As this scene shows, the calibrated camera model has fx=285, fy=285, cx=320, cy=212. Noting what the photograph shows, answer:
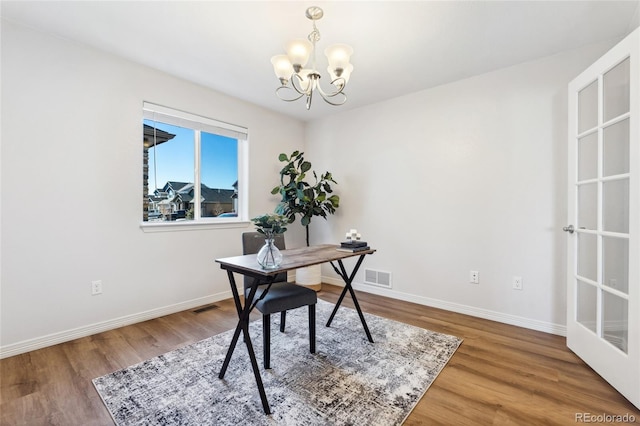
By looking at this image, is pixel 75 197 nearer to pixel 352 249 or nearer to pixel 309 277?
pixel 352 249

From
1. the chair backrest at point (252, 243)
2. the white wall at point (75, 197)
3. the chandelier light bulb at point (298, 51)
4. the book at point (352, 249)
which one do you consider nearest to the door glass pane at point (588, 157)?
the book at point (352, 249)

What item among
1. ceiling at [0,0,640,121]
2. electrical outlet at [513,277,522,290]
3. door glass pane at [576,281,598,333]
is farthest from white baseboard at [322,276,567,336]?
ceiling at [0,0,640,121]

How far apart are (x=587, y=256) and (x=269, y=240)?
2.25 metres

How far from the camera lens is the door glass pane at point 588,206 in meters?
1.99

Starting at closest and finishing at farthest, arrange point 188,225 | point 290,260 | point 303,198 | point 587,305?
point 290,260, point 587,305, point 188,225, point 303,198

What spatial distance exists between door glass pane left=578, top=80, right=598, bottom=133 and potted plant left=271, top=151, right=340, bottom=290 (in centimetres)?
A: 247

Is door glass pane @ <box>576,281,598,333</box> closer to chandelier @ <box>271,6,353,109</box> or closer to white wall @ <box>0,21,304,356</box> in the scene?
chandelier @ <box>271,6,353,109</box>

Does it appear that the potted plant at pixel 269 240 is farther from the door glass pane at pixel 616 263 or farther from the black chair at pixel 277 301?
the door glass pane at pixel 616 263

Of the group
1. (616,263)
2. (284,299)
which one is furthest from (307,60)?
(616,263)

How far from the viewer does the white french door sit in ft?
5.36

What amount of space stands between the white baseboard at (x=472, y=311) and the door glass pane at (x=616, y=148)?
143 centimetres

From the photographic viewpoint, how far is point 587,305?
2023 millimetres

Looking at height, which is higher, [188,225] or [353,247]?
[188,225]

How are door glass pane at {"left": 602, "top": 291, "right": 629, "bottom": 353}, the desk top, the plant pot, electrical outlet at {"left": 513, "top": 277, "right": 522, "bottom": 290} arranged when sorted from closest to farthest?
the desk top
door glass pane at {"left": 602, "top": 291, "right": 629, "bottom": 353}
electrical outlet at {"left": 513, "top": 277, "right": 522, "bottom": 290}
the plant pot
